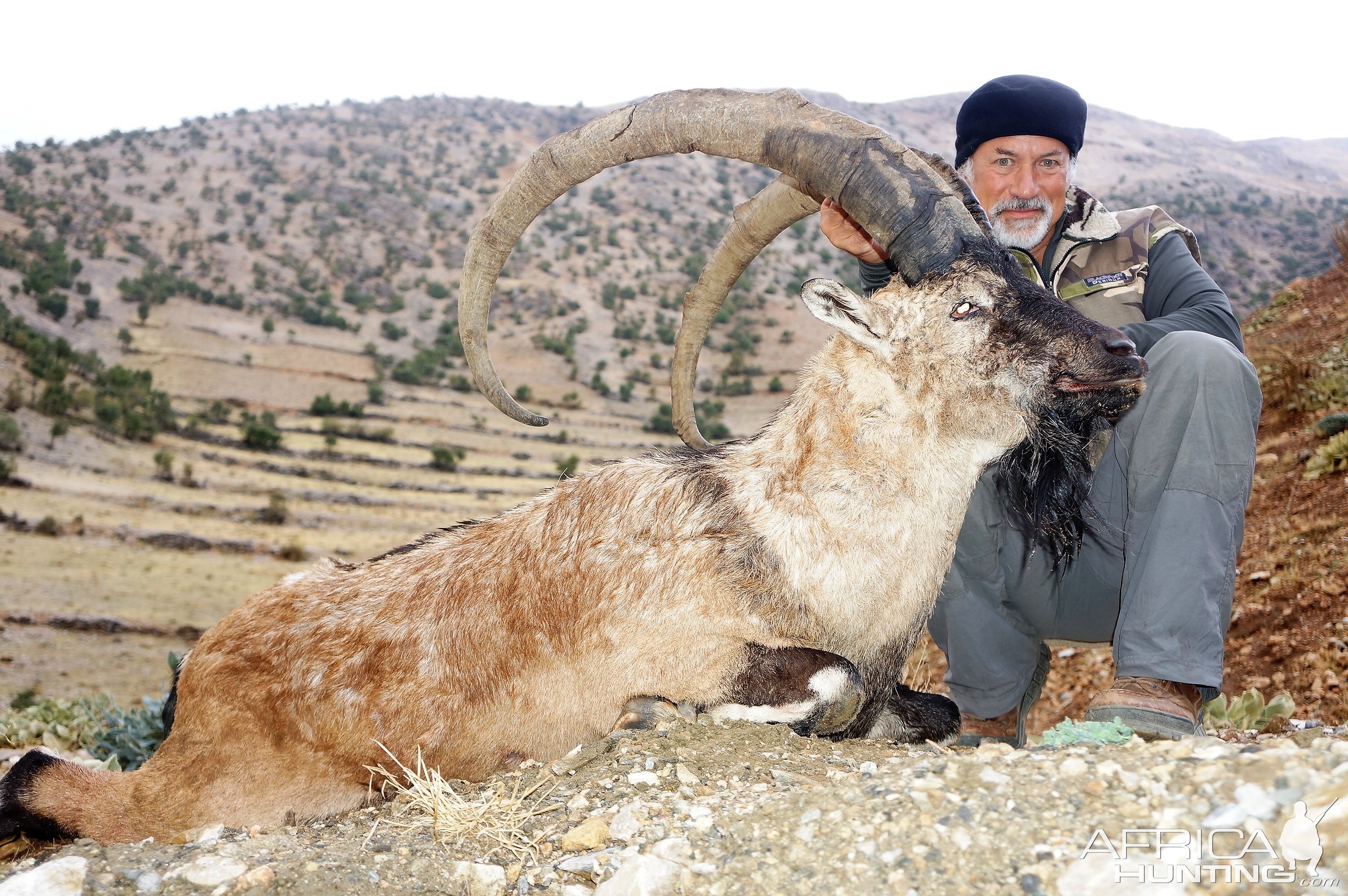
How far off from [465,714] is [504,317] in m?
59.6

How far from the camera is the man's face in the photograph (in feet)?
17.0

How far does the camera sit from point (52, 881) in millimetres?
2779

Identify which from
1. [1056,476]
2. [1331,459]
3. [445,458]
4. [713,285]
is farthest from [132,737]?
[445,458]

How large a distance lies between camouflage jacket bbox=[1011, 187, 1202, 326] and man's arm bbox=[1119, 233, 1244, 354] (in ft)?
0.20

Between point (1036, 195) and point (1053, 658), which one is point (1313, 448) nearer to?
point (1053, 658)

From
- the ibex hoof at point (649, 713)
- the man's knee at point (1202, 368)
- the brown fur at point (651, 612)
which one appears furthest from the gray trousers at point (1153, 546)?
the ibex hoof at point (649, 713)

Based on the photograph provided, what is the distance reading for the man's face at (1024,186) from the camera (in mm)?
5176

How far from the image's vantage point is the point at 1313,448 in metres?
10.1

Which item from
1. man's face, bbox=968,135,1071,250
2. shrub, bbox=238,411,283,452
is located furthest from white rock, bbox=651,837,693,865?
shrub, bbox=238,411,283,452

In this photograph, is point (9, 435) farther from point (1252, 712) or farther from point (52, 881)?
point (1252, 712)

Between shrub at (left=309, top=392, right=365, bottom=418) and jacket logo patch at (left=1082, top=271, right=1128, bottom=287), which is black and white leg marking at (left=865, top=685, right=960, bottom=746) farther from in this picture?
shrub at (left=309, top=392, right=365, bottom=418)

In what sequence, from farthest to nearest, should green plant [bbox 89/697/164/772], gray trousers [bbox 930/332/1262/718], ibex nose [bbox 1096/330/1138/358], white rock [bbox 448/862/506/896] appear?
green plant [bbox 89/697/164/772] < gray trousers [bbox 930/332/1262/718] < ibex nose [bbox 1096/330/1138/358] < white rock [bbox 448/862/506/896]

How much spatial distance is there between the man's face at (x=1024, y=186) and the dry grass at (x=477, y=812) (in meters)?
4.09

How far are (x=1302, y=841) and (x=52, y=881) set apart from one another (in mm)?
3567
